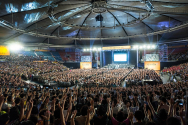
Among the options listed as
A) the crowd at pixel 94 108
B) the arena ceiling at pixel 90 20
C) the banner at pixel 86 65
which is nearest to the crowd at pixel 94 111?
the crowd at pixel 94 108

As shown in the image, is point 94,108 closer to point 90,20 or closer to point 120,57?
point 90,20

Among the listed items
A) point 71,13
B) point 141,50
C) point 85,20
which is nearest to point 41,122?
point 71,13

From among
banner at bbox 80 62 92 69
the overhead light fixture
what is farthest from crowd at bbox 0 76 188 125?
banner at bbox 80 62 92 69

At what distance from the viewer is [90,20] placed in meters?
24.1

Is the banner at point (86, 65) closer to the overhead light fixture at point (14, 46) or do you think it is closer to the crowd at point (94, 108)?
the overhead light fixture at point (14, 46)

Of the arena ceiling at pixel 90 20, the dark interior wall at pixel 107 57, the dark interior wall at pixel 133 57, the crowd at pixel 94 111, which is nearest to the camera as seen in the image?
the crowd at pixel 94 111

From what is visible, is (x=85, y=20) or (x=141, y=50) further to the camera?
(x=141, y=50)

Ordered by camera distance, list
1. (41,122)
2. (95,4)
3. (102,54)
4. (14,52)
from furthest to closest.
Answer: (102,54)
(14,52)
(95,4)
(41,122)

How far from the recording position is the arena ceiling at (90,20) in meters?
13.4

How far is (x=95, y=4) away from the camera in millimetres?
14117

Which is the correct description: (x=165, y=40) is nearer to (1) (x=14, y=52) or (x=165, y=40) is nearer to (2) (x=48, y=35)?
(2) (x=48, y=35)

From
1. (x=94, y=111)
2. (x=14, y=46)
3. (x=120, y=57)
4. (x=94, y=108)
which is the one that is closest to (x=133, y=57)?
(x=120, y=57)

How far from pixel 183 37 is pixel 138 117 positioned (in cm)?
3350

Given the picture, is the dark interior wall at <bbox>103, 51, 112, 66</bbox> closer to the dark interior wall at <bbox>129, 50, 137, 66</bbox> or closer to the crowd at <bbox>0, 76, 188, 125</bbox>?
the dark interior wall at <bbox>129, 50, 137, 66</bbox>
